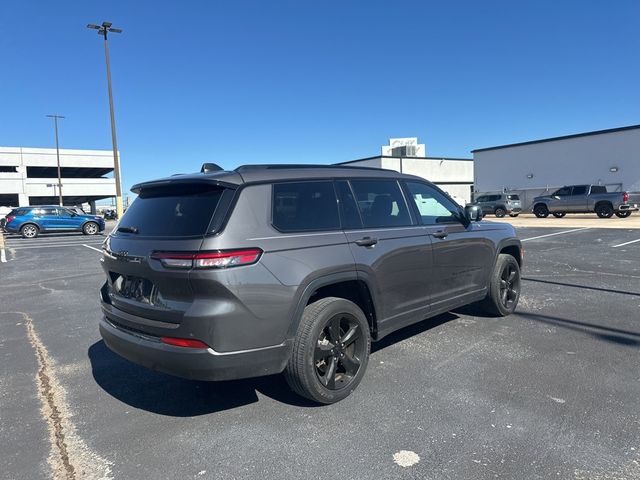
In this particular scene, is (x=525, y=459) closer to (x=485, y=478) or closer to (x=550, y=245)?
(x=485, y=478)

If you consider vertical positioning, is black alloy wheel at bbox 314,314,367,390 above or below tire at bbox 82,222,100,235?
below

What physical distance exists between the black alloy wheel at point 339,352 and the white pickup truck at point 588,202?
27326 millimetres

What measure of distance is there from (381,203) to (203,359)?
210 cm

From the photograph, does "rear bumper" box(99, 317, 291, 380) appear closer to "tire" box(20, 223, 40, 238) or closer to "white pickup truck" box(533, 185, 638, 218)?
"tire" box(20, 223, 40, 238)

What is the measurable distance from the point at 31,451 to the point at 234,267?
1.74m

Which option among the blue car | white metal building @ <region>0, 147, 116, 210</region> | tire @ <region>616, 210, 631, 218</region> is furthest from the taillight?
white metal building @ <region>0, 147, 116, 210</region>

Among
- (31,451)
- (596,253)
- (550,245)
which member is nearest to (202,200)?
(31,451)

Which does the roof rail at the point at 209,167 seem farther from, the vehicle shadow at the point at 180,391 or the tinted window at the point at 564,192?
the tinted window at the point at 564,192

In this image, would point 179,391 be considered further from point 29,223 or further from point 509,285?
point 29,223

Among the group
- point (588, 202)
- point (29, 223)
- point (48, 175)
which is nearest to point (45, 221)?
point (29, 223)

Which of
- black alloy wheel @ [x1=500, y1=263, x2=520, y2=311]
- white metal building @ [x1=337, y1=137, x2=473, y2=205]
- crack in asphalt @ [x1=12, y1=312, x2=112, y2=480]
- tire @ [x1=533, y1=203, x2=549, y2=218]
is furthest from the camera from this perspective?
white metal building @ [x1=337, y1=137, x2=473, y2=205]

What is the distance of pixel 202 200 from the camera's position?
3.19m

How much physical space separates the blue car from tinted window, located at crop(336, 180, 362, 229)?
23637mm

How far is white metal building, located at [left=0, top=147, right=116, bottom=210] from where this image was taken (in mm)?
59562
